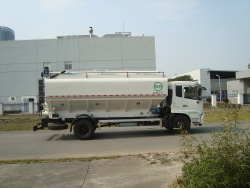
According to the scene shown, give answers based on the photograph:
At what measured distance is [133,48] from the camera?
3603 centimetres

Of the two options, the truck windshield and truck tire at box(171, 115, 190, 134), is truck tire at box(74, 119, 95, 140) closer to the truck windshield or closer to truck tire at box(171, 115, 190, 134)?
truck tire at box(171, 115, 190, 134)

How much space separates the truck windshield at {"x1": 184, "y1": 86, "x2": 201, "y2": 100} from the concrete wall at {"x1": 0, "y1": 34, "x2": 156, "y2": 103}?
24.5m

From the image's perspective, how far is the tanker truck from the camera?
10.8 m

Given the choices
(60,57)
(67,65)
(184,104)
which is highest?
(60,57)

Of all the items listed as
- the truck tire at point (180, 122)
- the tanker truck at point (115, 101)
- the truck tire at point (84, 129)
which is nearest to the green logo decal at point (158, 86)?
the tanker truck at point (115, 101)

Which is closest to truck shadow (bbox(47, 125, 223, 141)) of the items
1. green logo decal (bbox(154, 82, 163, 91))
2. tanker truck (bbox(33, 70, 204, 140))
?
tanker truck (bbox(33, 70, 204, 140))

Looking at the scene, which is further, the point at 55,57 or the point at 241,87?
the point at 241,87

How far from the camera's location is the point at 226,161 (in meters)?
3.59

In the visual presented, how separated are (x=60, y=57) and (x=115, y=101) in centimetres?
2735

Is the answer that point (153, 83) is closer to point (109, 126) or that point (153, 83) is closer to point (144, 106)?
point (144, 106)

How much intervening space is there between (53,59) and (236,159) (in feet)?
116

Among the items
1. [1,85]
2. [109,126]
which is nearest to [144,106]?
[109,126]

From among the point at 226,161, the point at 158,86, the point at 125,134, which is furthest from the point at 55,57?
the point at 226,161

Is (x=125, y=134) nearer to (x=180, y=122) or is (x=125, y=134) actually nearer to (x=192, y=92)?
(x=180, y=122)
